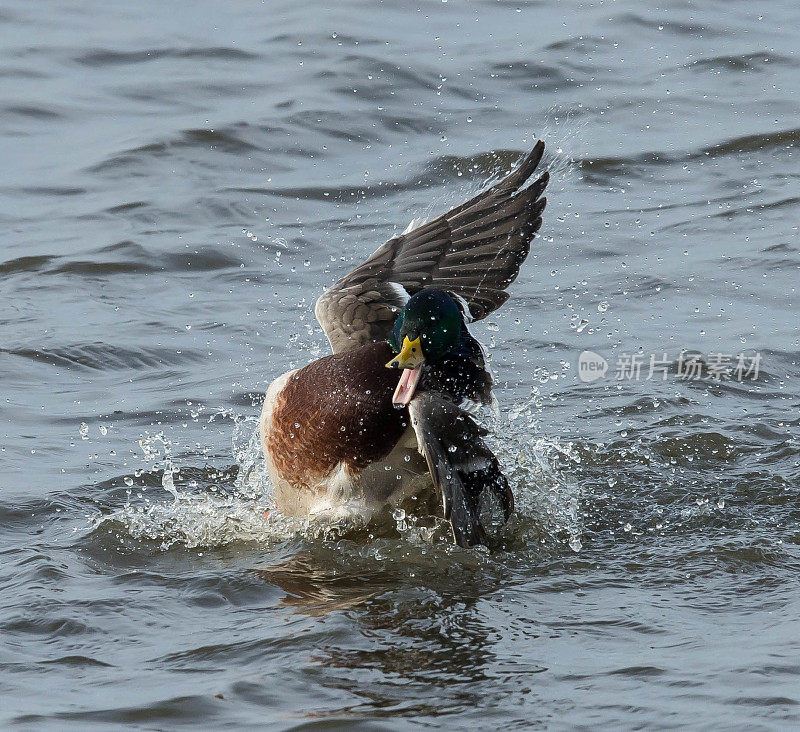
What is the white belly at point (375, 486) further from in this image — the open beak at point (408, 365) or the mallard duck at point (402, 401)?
the open beak at point (408, 365)

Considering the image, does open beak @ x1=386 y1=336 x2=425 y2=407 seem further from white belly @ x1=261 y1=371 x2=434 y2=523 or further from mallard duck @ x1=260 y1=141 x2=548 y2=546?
white belly @ x1=261 y1=371 x2=434 y2=523

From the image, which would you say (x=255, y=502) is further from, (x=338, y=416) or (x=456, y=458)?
(x=456, y=458)

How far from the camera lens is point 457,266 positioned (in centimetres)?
593

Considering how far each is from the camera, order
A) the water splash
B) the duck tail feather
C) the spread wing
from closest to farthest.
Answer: the duck tail feather
the water splash
the spread wing

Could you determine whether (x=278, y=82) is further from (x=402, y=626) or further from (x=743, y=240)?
(x=402, y=626)

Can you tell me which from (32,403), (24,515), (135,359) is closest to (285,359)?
(135,359)

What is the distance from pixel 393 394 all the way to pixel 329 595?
0.75 m

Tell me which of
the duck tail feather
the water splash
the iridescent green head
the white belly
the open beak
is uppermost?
the iridescent green head
